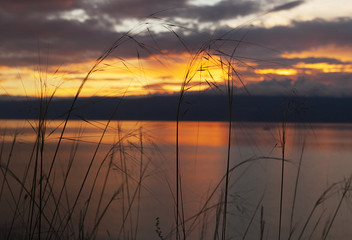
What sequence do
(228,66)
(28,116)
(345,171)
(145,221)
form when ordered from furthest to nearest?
(345,171) → (145,221) → (28,116) → (228,66)

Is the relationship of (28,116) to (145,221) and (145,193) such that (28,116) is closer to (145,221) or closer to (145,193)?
(145,221)

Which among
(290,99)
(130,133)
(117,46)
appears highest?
(117,46)

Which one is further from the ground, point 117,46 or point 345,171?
point 117,46

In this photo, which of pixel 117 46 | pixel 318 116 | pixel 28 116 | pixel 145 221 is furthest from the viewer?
pixel 318 116

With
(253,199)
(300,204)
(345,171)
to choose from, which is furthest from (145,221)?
(345,171)

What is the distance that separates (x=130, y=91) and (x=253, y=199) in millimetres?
8021

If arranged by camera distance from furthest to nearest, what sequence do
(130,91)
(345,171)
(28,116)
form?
(345,171) → (28,116) → (130,91)

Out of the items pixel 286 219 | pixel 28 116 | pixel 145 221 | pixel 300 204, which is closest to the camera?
pixel 28 116

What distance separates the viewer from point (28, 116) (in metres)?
1.88

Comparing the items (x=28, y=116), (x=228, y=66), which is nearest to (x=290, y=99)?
(x=228, y=66)

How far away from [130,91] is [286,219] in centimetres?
686

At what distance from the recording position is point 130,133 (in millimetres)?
1892

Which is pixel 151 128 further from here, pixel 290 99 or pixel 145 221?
pixel 145 221

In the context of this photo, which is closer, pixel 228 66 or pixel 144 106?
pixel 228 66
